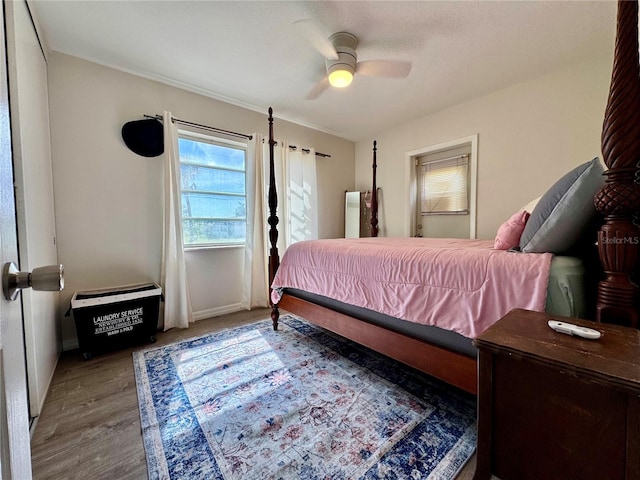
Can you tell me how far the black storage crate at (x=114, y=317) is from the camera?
6.73 feet

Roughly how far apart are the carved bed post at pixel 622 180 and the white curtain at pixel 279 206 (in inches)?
115

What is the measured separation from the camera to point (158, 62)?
241cm

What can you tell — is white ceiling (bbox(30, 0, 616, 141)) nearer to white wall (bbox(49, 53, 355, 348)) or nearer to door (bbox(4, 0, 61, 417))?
white wall (bbox(49, 53, 355, 348))

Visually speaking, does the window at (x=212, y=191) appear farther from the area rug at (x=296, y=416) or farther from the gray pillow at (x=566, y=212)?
the gray pillow at (x=566, y=212)

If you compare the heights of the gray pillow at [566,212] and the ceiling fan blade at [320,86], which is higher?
the ceiling fan blade at [320,86]

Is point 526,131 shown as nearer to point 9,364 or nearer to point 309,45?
point 309,45

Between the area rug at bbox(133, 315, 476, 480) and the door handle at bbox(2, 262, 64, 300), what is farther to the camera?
the area rug at bbox(133, 315, 476, 480)

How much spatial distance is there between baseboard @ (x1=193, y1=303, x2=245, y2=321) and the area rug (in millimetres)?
767

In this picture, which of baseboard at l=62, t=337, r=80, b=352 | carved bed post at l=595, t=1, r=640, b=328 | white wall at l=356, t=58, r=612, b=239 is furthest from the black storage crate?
white wall at l=356, t=58, r=612, b=239

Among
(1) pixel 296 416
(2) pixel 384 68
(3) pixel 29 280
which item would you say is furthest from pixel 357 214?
(3) pixel 29 280

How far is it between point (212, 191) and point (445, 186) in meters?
3.01

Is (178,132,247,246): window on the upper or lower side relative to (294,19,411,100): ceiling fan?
lower

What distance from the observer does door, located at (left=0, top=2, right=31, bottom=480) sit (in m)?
0.40

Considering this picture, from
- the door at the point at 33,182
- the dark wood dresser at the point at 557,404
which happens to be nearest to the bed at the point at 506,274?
the dark wood dresser at the point at 557,404
